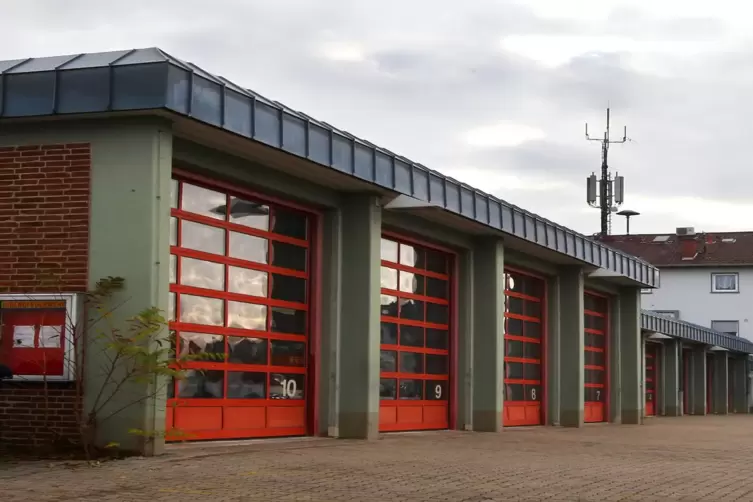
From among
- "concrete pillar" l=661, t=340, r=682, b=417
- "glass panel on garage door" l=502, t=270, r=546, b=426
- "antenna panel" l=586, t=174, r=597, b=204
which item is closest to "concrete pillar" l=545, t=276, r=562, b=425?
"glass panel on garage door" l=502, t=270, r=546, b=426

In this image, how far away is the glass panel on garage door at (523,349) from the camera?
82.4ft

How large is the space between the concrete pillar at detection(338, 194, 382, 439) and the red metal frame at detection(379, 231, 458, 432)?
180cm

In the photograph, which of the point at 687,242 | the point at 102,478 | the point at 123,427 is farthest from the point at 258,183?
the point at 687,242

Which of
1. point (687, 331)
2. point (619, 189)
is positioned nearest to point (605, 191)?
point (619, 189)

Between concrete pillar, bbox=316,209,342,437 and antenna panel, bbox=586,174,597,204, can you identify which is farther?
antenna panel, bbox=586,174,597,204

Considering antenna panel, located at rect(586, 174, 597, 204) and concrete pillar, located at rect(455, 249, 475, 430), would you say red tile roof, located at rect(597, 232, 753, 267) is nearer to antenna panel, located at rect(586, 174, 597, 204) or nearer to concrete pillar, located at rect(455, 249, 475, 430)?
antenna panel, located at rect(586, 174, 597, 204)

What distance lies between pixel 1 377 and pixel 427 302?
33.0ft

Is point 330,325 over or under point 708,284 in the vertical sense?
under

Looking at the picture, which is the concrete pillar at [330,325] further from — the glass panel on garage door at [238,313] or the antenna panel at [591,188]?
the antenna panel at [591,188]

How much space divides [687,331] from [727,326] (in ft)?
76.8

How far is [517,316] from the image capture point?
25.6 m

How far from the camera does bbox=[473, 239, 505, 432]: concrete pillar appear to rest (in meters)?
22.5

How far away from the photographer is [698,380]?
4956 centimetres

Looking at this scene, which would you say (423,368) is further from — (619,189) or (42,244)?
(619,189)
